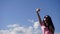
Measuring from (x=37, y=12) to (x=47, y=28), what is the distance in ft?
1.86

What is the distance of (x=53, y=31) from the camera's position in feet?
65.8

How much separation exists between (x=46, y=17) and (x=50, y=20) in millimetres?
154

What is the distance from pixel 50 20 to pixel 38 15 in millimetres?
392

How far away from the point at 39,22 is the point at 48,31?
1.27 feet

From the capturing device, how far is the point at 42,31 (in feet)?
65.6

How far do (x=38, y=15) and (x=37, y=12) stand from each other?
0.11 m

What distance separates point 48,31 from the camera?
65.5ft

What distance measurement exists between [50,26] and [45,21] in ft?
0.70

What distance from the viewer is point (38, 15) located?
20062 mm

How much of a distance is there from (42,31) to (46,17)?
0.44m

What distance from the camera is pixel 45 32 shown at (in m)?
20.0

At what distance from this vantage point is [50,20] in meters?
20.0

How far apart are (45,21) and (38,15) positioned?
0.93ft
